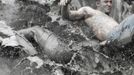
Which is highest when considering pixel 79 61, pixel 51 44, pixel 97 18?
pixel 97 18

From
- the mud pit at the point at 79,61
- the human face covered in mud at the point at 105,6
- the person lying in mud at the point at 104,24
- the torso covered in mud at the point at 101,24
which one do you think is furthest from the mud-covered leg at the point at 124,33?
the human face covered in mud at the point at 105,6

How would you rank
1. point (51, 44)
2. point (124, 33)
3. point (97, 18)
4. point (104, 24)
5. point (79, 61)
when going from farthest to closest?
point (97, 18), point (104, 24), point (51, 44), point (79, 61), point (124, 33)

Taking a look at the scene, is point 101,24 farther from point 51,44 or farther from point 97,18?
point 51,44

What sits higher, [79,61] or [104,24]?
[104,24]

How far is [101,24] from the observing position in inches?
224

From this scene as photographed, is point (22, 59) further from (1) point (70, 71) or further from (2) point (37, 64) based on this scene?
(1) point (70, 71)

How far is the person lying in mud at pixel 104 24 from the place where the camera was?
486cm

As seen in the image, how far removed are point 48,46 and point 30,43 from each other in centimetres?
43

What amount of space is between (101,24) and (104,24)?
6 centimetres

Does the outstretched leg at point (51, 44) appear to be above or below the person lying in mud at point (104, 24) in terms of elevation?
below

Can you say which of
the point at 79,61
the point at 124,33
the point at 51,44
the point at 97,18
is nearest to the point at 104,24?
the point at 97,18

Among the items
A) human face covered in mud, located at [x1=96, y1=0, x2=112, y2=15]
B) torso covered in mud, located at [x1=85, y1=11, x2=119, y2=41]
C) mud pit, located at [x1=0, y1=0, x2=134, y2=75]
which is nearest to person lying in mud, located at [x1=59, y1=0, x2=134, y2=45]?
torso covered in mud, located at [x1=85, y1=11, x2=119, y2=41]

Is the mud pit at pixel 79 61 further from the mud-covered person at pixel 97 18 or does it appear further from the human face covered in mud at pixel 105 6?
the human face covered in mud at pixel 105 6

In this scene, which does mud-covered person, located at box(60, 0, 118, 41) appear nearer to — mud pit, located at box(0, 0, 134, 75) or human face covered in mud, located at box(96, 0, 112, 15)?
human face covered in mud, located at box(96, 0, 112, 15)
